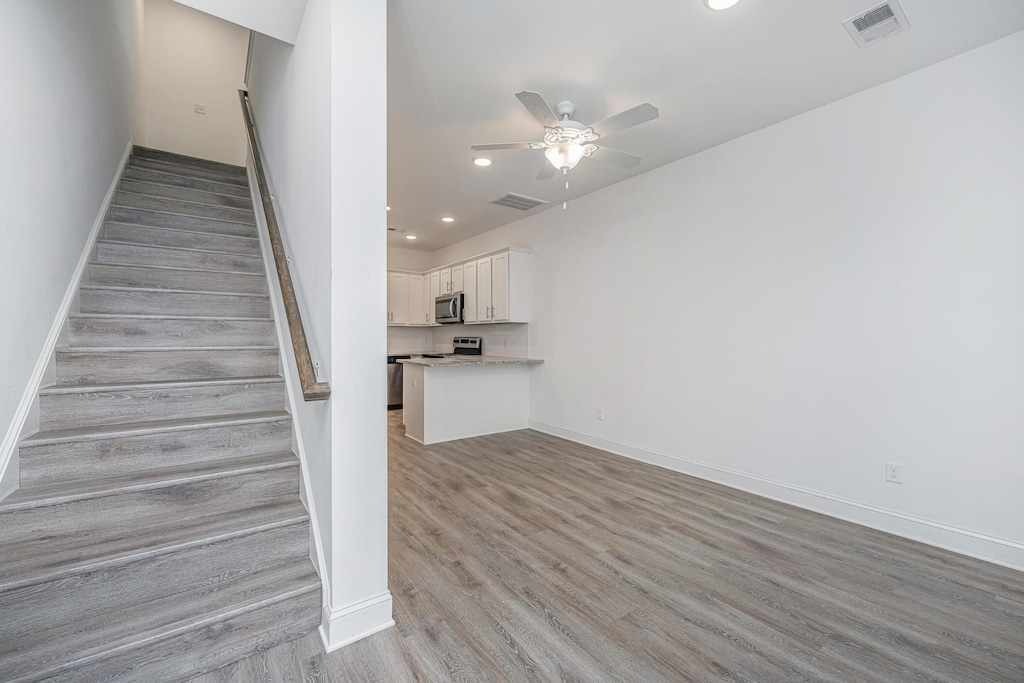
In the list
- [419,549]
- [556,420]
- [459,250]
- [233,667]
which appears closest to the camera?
[233,667]

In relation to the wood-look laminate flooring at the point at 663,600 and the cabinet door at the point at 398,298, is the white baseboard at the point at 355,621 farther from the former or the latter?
the cabinet door at the point at 398,298

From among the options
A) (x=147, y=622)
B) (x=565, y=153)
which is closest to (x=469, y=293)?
(x=565, y=153)

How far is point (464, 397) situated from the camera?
17.0 ft

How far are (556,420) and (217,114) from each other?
18.8 feet

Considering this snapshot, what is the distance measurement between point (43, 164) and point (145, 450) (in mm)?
1386

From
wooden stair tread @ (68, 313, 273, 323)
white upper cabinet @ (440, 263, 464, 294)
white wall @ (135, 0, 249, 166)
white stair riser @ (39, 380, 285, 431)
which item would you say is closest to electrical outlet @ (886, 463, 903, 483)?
white stair riser @ (39, 380, 285, 431)

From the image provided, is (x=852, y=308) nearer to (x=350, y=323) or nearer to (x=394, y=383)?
(x=350, y=323)

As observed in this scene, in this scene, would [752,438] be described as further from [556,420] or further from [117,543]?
[117,543]

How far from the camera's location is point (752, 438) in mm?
3443

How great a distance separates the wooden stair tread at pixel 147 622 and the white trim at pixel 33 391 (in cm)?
61

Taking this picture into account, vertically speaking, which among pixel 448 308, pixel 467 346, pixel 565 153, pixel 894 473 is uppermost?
pixel 565 153

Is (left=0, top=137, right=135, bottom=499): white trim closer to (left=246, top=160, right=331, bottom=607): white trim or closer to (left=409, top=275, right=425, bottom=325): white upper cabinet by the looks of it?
(left=246, top=160, right=331, bottom=607): white trim

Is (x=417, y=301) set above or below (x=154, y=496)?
above

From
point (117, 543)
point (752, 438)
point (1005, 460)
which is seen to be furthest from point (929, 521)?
point (117, 543)
